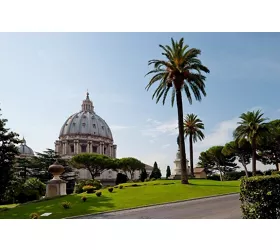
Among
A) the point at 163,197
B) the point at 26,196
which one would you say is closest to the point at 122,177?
the point at 26,196

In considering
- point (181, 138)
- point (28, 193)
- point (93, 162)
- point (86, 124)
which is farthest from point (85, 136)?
point (181, 138)

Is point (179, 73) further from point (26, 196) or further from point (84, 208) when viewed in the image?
point (26, 196)

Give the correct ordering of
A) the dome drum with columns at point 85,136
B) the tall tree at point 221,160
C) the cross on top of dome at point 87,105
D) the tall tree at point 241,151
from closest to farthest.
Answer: the tall tree at point 241,151 < the tall tree at point 221,160 < the dome drum with columns at point 85,136 < the cross on top of dome at point 87,105

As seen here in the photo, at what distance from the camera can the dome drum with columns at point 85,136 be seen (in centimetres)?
12088

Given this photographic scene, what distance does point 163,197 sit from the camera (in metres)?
22.3

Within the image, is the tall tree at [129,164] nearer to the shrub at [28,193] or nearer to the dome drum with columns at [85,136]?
the dome drum with columns at [85,136]

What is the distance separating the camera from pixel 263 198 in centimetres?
1102

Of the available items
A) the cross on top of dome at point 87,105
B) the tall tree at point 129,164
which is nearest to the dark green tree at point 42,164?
the tall tree at point 129,164

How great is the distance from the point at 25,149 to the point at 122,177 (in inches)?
3068

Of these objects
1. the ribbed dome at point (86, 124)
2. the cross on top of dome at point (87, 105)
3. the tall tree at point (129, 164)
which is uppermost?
the cross on top of dome at point (87, 105)

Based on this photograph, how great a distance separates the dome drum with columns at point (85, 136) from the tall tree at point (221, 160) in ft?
190

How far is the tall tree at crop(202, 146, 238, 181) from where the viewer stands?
7350 cm

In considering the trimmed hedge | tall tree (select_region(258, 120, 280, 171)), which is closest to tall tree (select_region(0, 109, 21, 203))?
the trimmed hedge

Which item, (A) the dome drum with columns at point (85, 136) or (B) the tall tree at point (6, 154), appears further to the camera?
(A) the dome drum with columns at point (85, 136)
